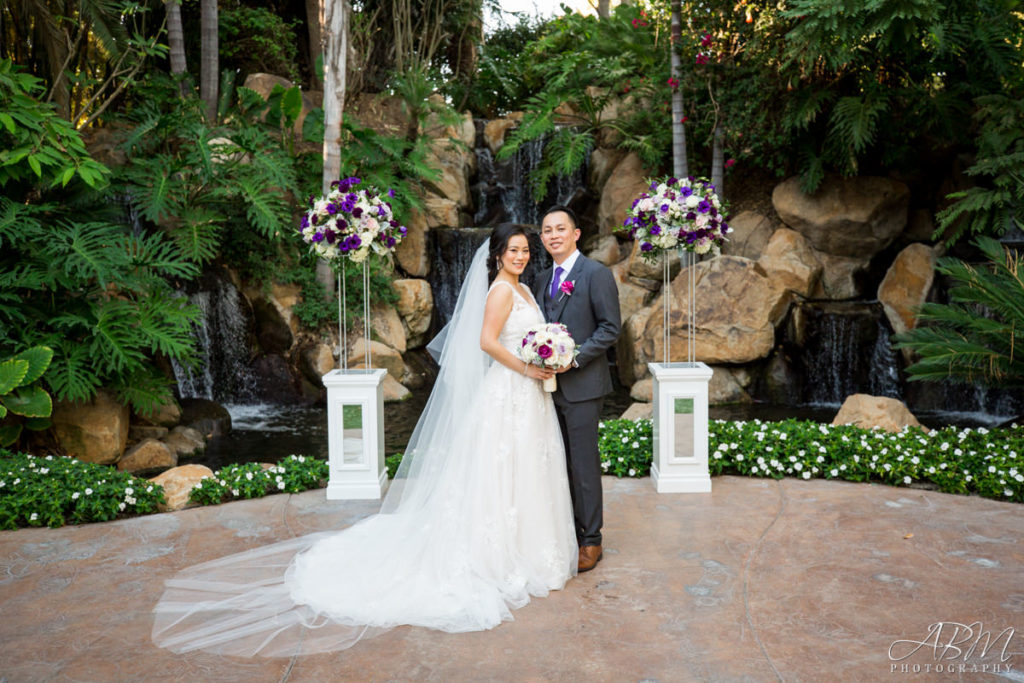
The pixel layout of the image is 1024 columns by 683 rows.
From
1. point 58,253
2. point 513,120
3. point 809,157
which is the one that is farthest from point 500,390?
point 513,120

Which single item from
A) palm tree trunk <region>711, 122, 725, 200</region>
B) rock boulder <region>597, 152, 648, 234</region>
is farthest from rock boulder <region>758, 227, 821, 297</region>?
rock boulder <region>597, 152, 648, 234</region>

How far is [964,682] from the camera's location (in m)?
3.00

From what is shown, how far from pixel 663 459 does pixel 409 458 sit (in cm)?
198

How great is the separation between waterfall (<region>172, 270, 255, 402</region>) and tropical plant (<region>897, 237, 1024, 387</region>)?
28.4ft

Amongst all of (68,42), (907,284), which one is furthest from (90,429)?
(907,284)

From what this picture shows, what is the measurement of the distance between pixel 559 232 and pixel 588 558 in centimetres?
181

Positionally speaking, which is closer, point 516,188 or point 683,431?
point 683,431

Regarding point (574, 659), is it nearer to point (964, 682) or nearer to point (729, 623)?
point (729, 623)

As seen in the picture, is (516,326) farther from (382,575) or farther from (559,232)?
(382,575)

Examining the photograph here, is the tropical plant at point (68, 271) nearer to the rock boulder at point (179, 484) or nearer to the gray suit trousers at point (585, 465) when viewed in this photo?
the rock boulder at point (179, 484)

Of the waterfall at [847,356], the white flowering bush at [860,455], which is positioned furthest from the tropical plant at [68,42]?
the waterfall at [847,356]

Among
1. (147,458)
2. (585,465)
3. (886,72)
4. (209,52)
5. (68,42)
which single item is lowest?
(147,458)

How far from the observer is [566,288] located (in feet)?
14.0

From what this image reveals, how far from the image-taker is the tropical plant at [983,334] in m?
6.59
